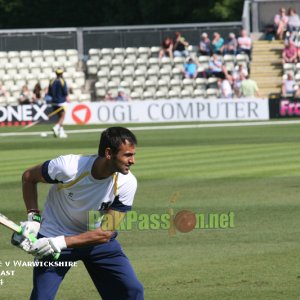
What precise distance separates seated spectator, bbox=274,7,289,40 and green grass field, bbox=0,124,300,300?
15.1 metres

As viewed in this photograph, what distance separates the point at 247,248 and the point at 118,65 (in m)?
32.1

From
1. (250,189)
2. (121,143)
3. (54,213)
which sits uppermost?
(121,143)

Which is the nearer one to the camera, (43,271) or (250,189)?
(43,271)

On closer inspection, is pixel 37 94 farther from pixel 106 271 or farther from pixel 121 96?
pixel 106 271

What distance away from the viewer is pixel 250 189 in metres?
17.5

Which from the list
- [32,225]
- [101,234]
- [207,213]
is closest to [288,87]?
[207,213]

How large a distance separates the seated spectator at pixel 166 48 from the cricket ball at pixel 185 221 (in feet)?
91.7

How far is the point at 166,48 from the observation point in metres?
43.2

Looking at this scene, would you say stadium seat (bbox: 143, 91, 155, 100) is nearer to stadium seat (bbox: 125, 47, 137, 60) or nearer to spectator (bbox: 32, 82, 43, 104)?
stadium seat (bbox: 125, 47, 137, 60)

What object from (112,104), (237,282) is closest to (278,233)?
(237,282)

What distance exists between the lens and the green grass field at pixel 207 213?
401 inches

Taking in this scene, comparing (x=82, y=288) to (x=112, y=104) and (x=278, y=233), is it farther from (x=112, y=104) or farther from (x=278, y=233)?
(x=112, y=104)

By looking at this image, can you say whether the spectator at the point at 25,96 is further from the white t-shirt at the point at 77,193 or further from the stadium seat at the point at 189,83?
the white t-shirt at the point at 77,193

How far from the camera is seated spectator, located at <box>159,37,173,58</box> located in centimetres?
4284
